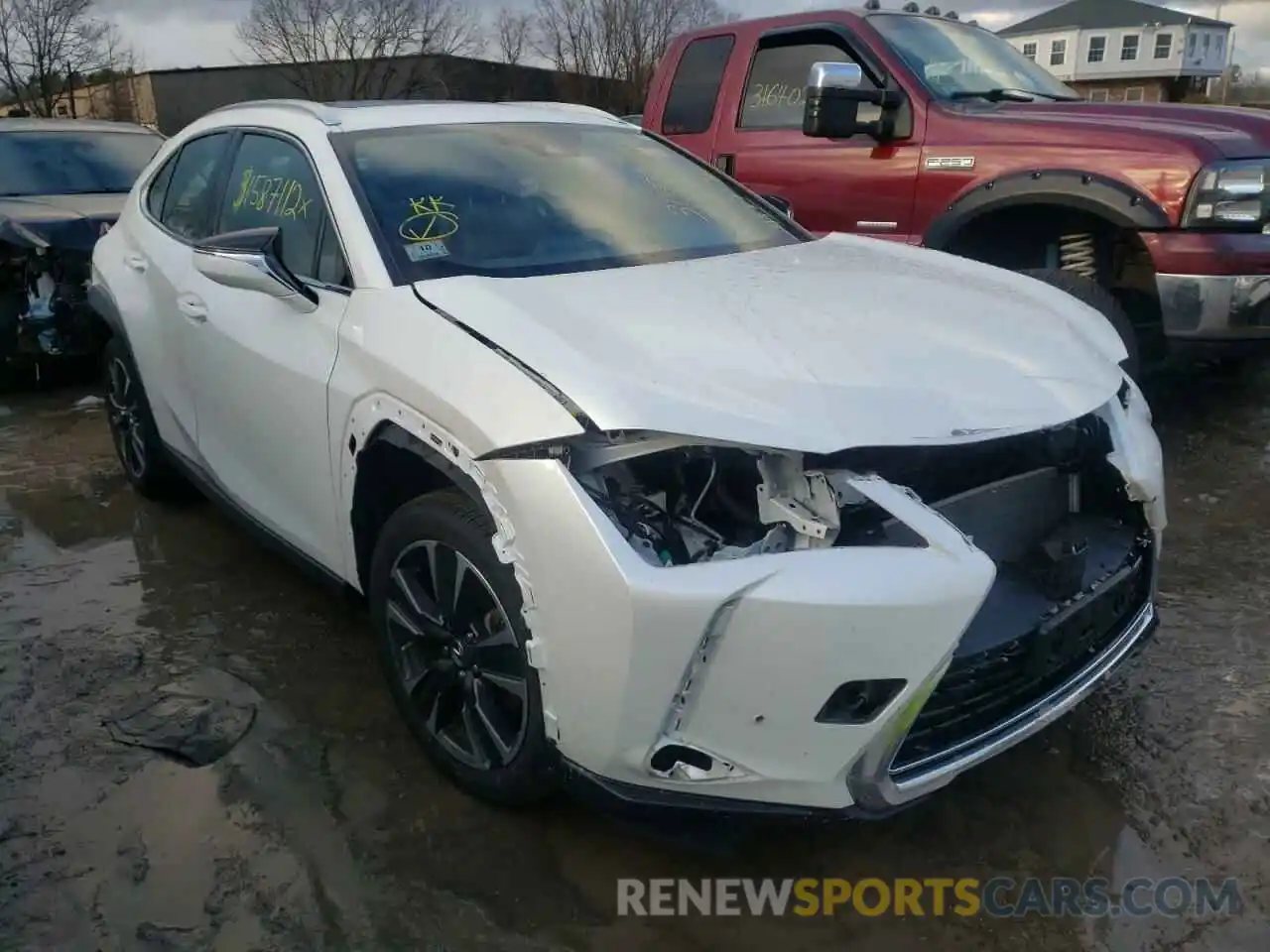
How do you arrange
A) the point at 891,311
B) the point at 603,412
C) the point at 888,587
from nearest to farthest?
the point at 888,587 < the point at 603,412 < the point at 891,311

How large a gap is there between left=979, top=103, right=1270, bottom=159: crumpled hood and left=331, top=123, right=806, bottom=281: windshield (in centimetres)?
199

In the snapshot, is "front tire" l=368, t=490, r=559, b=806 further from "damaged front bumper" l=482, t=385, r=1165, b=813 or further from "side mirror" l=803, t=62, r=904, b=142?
"side mirror" l=803, t=62, r=904, b=142

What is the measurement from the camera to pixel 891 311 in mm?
2719

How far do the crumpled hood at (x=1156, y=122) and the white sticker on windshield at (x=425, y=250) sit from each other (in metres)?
3.30

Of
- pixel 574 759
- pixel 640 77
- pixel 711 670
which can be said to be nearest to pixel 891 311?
pixel 711 670

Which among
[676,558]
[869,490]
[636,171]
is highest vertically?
[636,171]

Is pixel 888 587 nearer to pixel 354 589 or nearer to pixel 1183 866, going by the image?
pixel 1183 866

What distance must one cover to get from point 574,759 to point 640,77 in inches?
1569

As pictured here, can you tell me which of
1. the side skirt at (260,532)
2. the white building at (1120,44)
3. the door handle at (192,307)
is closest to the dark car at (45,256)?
the side skirt at (260,532)

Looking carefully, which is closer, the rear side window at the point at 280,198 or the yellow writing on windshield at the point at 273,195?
the rear side window at the point at 280,198

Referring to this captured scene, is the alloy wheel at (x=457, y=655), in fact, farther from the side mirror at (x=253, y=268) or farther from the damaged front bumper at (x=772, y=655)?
the side mirror at (x=253, y=268)

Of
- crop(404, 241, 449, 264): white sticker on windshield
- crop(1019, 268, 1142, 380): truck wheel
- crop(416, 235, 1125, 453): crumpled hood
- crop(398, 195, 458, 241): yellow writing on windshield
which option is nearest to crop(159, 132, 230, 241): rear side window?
crop(398, 195, 458, 241): yellow writing on windshield

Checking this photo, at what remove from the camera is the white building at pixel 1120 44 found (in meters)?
55.5

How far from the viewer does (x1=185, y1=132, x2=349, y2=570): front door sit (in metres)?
2.90
